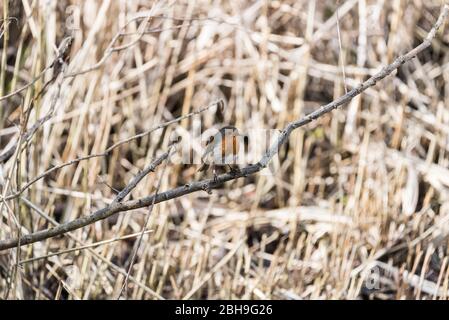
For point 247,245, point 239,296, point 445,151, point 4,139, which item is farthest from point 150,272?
point 445,151

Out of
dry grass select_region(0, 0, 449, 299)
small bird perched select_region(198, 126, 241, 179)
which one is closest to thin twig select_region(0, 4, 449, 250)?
small bird perched select_region(198, 126, 241, 179)

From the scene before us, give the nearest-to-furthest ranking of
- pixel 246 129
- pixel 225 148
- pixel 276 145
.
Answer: pixel 276 145 < pixel 225 148 < pixel 246 129

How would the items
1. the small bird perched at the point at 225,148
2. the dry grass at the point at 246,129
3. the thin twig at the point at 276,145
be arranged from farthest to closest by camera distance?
1. the dry grass at the point at 246,129
2. the small bird perched at the point at 225,148
3. the thin twig at the point at 276,145

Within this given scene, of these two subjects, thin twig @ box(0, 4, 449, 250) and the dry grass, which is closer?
thin twig @ box(0, 4, 449, 250)

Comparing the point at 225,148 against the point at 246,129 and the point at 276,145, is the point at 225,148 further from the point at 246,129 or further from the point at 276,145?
the point at 246,129

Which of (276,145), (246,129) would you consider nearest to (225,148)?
(276,145)

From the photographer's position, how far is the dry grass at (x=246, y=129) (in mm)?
2363

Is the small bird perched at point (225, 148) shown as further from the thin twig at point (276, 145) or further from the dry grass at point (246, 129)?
the dry grass at point (246, 129)

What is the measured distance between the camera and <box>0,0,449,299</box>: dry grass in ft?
7.75

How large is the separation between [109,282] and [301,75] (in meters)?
1.22

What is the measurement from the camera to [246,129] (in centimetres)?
311

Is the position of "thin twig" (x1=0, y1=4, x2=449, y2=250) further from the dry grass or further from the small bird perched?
the dry grass

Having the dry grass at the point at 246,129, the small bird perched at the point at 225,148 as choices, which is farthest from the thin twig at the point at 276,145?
the dry grass at the point at 246,129
